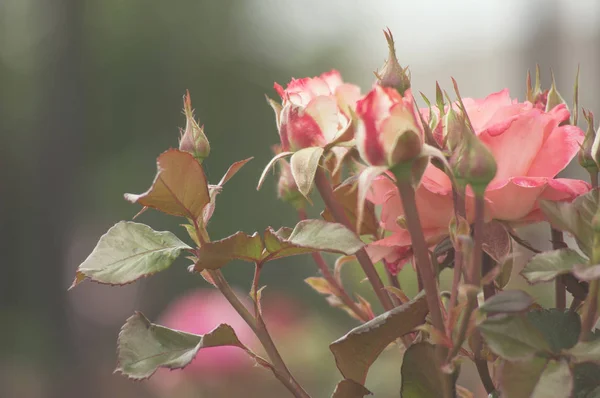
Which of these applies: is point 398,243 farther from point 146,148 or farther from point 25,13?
point 25,13

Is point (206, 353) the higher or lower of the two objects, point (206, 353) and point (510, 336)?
the lower

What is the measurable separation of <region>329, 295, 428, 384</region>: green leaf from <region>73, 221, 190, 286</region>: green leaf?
1.7 inches

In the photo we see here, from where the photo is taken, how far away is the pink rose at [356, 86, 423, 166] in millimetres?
131

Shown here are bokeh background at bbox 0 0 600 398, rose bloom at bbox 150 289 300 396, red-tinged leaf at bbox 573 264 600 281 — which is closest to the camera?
red-tinged leaf at bbox 573 264 600 281

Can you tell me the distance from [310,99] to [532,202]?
6 cm

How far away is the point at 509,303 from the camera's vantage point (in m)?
0.13

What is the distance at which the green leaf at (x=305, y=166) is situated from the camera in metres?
0.15

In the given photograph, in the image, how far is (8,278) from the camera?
2.75 meters

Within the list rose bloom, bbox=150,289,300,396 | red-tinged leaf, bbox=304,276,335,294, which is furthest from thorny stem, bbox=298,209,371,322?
rose bloom, bbox=150,289,300,396

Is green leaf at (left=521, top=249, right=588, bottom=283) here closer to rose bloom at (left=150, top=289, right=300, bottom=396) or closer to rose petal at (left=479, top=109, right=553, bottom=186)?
rose petal at (left=479, top=109, right=553, bottom=186)

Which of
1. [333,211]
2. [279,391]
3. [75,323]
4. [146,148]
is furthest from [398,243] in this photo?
[146,148]

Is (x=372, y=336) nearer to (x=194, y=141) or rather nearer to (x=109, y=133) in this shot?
(x=194, y=141)

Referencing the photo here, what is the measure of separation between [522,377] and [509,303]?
19 millimetres

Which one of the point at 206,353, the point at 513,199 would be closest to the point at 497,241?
the point at 513,199
